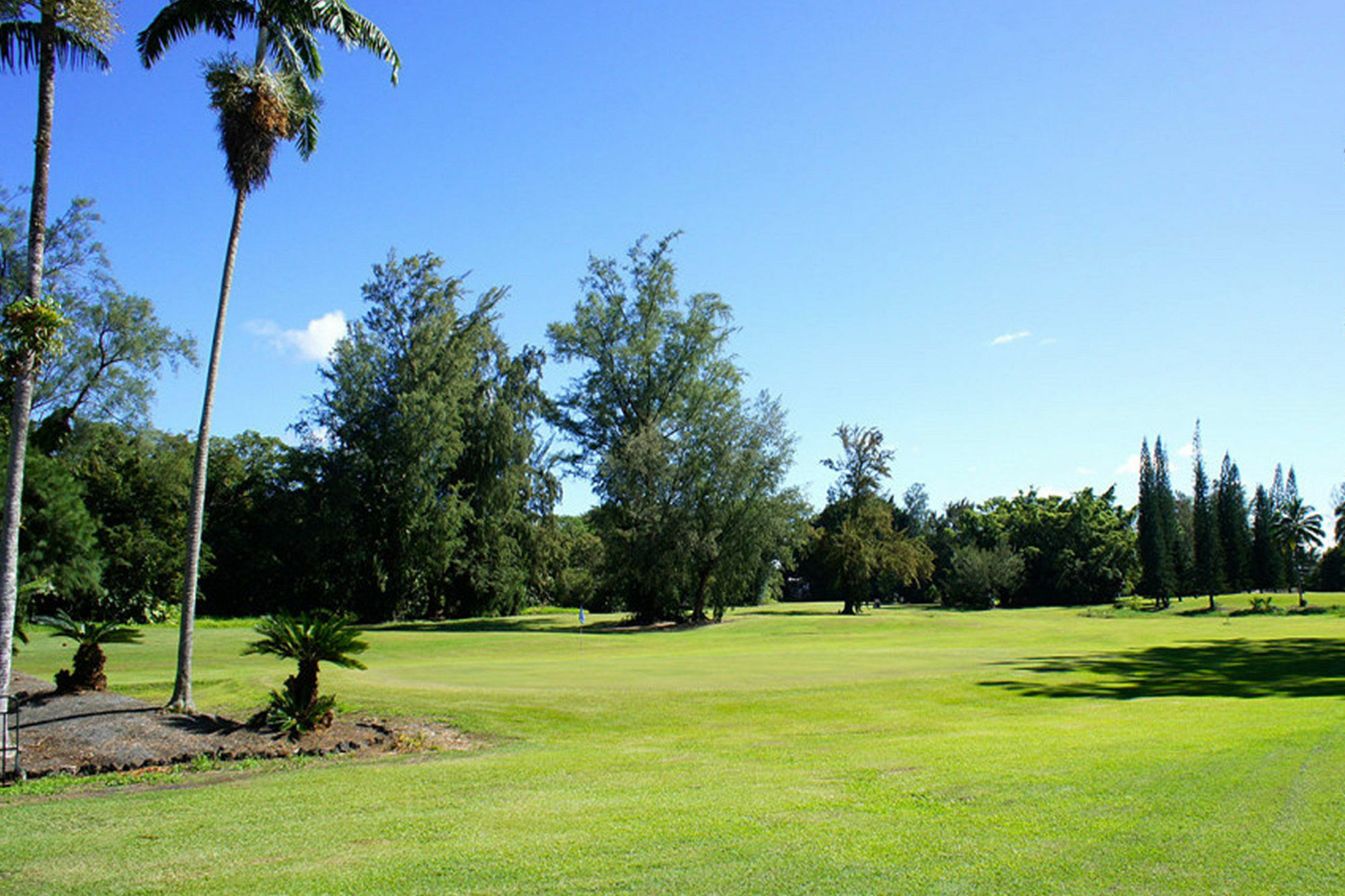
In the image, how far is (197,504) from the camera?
17000 mm

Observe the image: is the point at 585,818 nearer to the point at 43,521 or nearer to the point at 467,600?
the point at 43,521

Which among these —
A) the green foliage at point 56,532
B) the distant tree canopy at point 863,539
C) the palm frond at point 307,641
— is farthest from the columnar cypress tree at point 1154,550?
the palm frond at point 307,641

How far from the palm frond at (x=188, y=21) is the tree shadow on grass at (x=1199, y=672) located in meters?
21.2

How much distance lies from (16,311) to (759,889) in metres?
12.5

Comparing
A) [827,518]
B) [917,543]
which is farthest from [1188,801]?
[827,518]

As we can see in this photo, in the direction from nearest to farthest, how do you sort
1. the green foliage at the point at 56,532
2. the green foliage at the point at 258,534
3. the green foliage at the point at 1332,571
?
the green foliage at the point at 56,532 → the green foliage at the point at 258,534 → the green foliage at the point at 1332,571

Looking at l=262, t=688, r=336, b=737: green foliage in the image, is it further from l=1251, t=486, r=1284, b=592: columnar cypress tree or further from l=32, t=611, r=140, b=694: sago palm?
l=1251, t=486, r=1284, b=592: columnar cypress tree

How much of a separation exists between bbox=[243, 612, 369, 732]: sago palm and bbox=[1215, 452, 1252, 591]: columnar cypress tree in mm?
102484

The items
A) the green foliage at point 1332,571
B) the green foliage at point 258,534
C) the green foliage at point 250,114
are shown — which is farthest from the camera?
the green foliage at point 1332,571

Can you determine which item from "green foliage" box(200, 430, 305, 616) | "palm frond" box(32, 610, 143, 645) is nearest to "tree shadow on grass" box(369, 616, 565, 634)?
"green foliage" box(200, 430, 305, 616)

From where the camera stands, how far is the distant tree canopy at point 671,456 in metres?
49.2

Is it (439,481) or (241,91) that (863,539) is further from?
(241,91)

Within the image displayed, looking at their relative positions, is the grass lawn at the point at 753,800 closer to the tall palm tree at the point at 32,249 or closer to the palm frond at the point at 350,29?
the tall palm tree at the point at 32,249

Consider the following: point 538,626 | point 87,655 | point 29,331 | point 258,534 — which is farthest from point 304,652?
point 258,534
